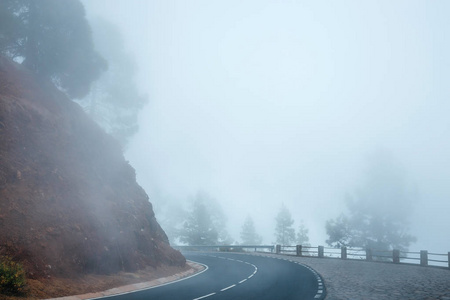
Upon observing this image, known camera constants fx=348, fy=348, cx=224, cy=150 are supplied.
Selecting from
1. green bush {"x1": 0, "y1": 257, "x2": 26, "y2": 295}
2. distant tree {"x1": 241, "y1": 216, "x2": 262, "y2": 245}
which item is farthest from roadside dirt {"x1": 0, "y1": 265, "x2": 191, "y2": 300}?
distant tree {"x1": 241, "y1": 216, "x2": 262, "y2": 245}

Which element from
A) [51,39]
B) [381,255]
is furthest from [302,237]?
[51,39]

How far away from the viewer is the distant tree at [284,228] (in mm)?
74956

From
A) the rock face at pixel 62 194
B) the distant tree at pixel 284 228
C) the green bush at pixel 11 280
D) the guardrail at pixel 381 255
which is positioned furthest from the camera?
the distant tree at pixel 284 228

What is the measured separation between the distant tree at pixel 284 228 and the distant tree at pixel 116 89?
43670 mm

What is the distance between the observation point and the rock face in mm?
15453

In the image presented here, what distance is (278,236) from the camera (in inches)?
2968

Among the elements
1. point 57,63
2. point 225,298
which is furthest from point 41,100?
point 225,298

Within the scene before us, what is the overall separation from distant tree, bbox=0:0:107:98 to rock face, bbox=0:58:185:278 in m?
1.48

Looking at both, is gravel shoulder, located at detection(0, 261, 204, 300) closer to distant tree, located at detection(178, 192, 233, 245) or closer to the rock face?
the rock face

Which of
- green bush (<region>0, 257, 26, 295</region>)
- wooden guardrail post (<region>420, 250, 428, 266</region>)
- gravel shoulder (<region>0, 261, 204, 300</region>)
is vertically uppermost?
wooden guardrail post (<region>420, 250, 428, 266</region>)

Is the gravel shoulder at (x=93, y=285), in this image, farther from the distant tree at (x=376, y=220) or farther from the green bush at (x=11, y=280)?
the distant tree at (x=376, y=220)

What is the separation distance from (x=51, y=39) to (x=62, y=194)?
12.4 m

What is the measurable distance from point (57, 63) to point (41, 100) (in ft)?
13.4

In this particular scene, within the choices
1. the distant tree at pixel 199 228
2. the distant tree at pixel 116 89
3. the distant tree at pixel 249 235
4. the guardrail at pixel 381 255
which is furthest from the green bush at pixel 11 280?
the distant tree at pixel 249 235
